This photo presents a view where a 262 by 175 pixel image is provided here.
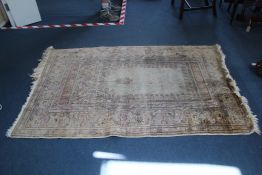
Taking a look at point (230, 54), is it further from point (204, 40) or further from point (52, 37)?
point (52, 37)

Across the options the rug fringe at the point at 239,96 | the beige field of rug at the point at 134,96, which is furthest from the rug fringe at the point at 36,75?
the rug fringe at the point at 239,96

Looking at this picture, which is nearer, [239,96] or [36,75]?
[239,96]

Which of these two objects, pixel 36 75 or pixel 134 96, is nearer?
pixel 134 96

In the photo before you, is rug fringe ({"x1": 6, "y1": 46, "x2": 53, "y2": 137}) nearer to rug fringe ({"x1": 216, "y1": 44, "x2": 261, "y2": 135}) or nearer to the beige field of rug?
the beige field of rug

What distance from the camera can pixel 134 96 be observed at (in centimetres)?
237

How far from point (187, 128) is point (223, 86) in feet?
2.29

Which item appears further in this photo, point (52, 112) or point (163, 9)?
point (163, 9)

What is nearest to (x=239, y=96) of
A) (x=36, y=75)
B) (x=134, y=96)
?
(x=134, y=96)

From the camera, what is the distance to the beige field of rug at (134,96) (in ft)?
6.77

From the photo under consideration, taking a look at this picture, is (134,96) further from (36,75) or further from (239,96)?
(36,75)

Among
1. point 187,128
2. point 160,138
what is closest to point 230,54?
point 187,128

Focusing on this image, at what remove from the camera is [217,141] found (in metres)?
1.94

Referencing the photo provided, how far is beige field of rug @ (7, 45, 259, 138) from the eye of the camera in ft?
6.77

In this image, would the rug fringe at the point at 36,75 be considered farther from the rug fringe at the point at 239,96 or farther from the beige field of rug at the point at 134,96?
the rug fringe at the point at 239,96
